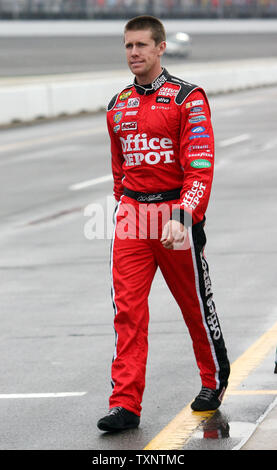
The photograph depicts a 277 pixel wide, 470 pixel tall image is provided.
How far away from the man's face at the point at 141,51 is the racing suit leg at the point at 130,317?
88cm

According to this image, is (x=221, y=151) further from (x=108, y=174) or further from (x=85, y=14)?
(x=85, y=14)

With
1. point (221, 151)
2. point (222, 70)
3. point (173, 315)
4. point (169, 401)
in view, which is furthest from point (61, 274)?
point (222, 70)

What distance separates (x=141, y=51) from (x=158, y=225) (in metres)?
0.88

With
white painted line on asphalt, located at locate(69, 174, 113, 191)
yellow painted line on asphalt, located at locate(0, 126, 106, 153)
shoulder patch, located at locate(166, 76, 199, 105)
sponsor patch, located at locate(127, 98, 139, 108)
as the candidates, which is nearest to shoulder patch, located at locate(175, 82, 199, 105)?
shoulder patch, located at locate(166, 76, 199, 105)

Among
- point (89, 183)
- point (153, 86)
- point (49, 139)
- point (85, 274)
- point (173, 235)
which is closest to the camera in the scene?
point (173, 235)

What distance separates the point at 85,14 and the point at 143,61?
73.7 m

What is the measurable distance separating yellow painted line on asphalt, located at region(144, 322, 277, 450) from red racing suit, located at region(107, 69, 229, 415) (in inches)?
7.6

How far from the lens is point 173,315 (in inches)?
329

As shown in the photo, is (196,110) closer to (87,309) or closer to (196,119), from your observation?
(196,119)

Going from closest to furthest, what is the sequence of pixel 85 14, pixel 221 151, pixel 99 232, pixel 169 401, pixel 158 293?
pixel 169 401 < pixel 158 293 < pixel 99 232 < pixel 221 151 < pixel 85 14

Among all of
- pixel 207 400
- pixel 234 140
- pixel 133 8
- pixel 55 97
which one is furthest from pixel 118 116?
pixel 133 8

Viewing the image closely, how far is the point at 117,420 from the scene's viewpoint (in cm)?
546

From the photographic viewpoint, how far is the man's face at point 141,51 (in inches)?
223

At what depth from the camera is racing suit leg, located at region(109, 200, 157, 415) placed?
18.2ft
